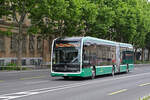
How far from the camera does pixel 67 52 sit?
73.3ft

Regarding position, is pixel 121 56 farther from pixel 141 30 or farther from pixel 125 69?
pixel 141 30

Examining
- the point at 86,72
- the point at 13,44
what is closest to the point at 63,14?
the point at 86,72

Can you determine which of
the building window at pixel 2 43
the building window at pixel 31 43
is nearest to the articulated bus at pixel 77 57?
the building window at pixel 2 43

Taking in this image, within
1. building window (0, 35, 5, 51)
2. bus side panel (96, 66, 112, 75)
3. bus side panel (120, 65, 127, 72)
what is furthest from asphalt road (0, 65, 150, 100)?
building window (0, 35, 5, 51)

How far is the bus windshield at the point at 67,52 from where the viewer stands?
22125 millimetres

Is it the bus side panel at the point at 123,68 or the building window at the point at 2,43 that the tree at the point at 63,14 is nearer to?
the building window at the point at 2,43

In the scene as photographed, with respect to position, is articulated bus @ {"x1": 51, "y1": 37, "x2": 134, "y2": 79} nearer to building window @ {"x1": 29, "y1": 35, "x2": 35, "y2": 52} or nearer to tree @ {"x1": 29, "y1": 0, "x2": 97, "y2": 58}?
tree @ {"x1": 29, "y1": 0, "x2": 97, "y2": 58}

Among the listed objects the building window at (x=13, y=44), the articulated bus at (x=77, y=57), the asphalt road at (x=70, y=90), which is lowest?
the asphalt road at (x=70, y=90)

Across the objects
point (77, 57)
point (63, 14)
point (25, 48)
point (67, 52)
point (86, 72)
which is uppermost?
point (63, 14)

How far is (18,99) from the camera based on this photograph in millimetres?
12141

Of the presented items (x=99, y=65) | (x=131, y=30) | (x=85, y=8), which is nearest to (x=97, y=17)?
(x=85, y=8)

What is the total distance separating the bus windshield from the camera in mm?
22125

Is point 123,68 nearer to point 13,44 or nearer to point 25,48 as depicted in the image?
point 13,44

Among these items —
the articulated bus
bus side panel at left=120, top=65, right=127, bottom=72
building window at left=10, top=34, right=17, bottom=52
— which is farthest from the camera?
building window at left=10, top=34, right=17, bottom=52
